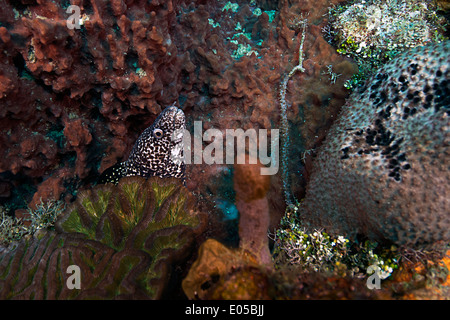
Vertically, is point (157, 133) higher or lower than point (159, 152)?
higher

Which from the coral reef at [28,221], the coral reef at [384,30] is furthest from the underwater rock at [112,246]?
the coral reef at [384,30]

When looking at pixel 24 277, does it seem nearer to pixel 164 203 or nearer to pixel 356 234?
pixel 164 203

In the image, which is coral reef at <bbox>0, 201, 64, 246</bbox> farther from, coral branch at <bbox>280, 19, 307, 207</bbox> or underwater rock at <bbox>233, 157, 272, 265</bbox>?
coral branch at <bbox>280, 19, 307, 207</bbox>

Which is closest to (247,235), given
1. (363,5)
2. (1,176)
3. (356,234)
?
(356,234)

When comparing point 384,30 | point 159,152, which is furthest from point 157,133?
point 384,30

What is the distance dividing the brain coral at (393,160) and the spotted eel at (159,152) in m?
1.83

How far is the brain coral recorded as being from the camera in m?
2.35

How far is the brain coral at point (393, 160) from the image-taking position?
2350 millimetres

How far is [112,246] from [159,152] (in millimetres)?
1403

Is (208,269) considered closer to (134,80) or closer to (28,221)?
(134,80)

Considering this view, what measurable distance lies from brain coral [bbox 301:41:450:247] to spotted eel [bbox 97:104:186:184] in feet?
5.99

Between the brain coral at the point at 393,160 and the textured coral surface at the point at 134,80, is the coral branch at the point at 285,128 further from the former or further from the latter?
the brain coral at the point at 393,160

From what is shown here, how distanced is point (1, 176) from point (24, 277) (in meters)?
1.64

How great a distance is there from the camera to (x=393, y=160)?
2537 millimetres
